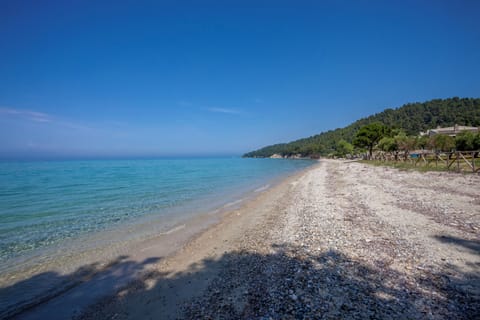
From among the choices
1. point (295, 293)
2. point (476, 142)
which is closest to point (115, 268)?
point (295, 293)

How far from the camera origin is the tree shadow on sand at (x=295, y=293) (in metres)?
3.38

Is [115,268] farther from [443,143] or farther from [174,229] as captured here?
[443,143]

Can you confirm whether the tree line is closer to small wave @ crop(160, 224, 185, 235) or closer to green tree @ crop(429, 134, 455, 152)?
green tree @ crop(429, 134, 455, 152)

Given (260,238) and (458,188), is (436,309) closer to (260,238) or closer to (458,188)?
(260,238)

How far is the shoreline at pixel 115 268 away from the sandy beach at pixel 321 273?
17cm

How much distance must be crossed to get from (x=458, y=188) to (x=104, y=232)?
69.0ft

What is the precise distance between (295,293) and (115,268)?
19.2 ft

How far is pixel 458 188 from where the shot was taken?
12.6 meters

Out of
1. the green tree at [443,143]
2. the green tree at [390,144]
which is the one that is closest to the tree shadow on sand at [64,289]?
the green tree at [443,143]

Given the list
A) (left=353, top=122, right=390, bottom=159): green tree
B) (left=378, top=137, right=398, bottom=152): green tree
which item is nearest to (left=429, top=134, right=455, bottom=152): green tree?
(left=378, top=137, right=398, bottom=152): green tree

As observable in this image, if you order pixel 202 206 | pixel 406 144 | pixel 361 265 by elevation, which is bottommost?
pixel 202 206

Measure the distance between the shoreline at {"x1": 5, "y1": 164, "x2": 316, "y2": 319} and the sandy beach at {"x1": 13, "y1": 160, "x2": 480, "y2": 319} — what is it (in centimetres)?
17

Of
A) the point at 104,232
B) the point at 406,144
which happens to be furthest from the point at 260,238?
the point at 406,144

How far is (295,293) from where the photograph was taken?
3.95 m
